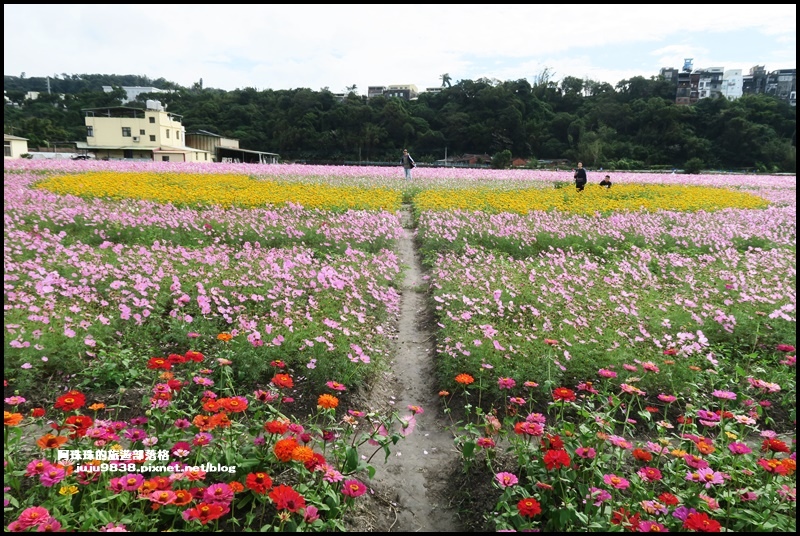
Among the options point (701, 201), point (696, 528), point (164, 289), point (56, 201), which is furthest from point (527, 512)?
point (701, 201)

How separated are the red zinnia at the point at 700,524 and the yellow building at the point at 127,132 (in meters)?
53.8

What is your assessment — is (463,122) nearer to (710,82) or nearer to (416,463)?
(710,82)

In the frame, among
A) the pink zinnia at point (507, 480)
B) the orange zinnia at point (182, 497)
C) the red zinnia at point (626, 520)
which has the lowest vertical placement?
the red zinnia at point (626, 520)

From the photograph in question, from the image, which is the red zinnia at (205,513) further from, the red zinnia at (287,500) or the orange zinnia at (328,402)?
the orange zinnia at (328,402)

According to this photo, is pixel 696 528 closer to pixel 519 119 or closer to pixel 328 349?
pixel 328 349

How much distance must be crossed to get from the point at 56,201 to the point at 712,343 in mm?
10920

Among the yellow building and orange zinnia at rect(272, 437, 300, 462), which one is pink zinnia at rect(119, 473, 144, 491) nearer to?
orange zinnia at rect(272, 437, 300, 462)

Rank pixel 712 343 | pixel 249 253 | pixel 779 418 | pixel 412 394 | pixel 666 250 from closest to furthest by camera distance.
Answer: pixel 779 418, pixel 412 394, pixel 712 343, pixel 249 253, pixel 666 250

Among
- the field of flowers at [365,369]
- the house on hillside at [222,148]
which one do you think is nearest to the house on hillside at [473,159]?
the house on hillside at [222,148]

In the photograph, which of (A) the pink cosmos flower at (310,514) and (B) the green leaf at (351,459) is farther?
(B) the green leaf at (351,459)

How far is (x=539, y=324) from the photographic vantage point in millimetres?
4711

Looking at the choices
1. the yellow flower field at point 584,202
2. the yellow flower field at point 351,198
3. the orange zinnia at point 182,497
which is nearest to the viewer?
the orange zinnia at point 182,497

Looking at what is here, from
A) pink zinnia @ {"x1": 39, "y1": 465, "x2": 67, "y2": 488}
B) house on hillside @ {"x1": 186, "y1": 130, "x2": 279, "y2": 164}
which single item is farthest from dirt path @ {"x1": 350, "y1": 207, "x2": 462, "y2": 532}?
house on hillside @ {"x1": 186, "y1": 130, "x2": 279, "y2": 164}

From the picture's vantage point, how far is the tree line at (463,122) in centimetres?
4156
